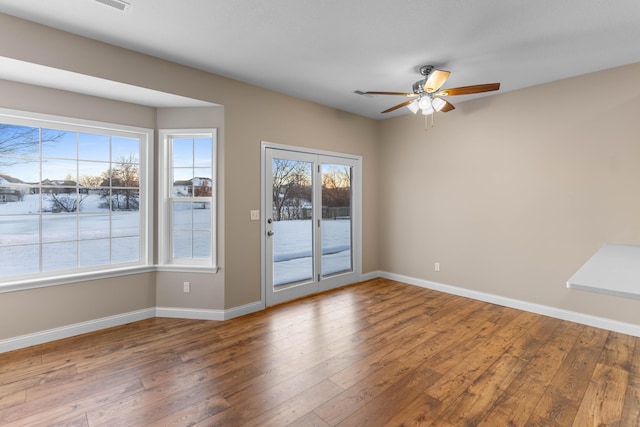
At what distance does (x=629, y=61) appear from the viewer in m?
3.02

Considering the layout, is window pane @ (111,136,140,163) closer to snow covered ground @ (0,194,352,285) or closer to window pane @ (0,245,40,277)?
snow covered ground @ (0,194,352,285)

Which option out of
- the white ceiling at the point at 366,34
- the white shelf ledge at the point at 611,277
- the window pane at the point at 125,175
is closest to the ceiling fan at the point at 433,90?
the white ceiling at the point at 366,34

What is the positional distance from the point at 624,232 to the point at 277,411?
12.6 feet

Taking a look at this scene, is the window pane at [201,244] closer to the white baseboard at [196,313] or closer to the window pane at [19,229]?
the white baseboard at [196,313]

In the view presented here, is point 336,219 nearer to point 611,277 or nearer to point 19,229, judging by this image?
point 611,277

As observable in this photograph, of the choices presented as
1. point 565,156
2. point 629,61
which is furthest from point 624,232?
point 629,61

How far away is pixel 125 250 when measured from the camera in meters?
3.42

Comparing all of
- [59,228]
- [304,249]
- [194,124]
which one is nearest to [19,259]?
[59,228]

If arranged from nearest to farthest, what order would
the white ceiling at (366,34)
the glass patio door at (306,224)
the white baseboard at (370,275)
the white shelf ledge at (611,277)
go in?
1. the white shelf ledge at (611,277)
2. the white ceiling at (366,34)
3. the glass patio door at (306,224)
4. the white baseboard at (370,275)

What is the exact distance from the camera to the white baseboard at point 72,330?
8.93 ft

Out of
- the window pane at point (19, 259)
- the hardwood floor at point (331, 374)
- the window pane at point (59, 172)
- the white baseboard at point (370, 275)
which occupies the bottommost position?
the hardwood floor at point (331, 374)

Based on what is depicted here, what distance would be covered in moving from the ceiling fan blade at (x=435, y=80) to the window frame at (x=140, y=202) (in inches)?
122

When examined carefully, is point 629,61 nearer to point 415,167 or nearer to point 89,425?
point 415,167

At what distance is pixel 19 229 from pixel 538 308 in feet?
18.9
